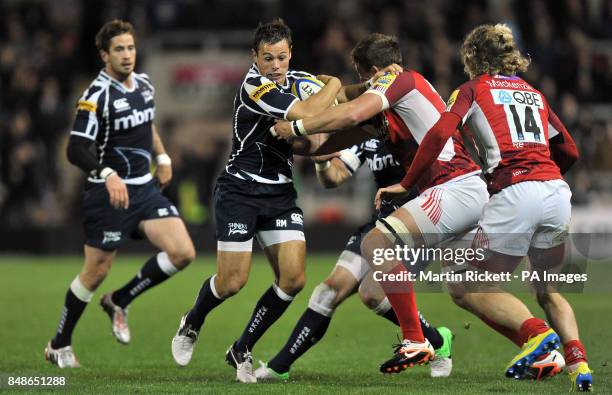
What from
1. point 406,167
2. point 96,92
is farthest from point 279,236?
point 96,92

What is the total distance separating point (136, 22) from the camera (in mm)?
23000

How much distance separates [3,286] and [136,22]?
340 inches

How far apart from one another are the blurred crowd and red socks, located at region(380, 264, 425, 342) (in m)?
11.7

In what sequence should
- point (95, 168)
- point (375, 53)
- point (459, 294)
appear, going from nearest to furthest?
point (459, 294)
point (375, 53)
point (95, 168)

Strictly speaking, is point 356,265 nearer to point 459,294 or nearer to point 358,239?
point 358,239

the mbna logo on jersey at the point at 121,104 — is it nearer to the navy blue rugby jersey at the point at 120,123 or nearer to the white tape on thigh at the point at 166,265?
the navy blue rugby jersey at the point at 120,123

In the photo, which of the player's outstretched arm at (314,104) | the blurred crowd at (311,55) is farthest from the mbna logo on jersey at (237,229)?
the blurred crowd at (311,55)

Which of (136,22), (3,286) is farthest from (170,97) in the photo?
(3,286)

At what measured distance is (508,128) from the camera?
7160 millimetres

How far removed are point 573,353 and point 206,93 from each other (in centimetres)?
1679

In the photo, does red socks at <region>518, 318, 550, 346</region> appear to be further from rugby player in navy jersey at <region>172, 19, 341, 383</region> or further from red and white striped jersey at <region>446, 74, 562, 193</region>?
rugby player in navy jersey at <region>172, 19, 341, 383</region>

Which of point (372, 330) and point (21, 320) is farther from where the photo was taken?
point (21, 320)

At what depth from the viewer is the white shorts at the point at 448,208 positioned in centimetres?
735

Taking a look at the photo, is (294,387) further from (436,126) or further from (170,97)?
(170,97)
